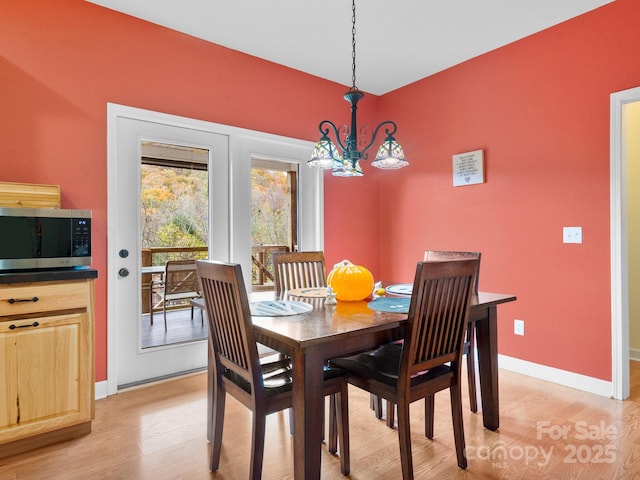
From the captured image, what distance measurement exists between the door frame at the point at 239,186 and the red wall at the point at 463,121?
6 centimetres

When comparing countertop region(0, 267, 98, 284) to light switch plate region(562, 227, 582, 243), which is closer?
countertop region(0, 267, 98, 284)

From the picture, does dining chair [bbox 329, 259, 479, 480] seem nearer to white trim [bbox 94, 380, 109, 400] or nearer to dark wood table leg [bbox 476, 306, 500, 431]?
dark wood table leg [bbox 476, 306, 500, 431]

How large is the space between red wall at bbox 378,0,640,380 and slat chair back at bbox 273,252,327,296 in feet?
4.84

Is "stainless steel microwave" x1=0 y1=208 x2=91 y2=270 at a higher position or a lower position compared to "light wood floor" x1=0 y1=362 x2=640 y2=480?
higher

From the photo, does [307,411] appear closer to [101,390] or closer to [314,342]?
[314,342]

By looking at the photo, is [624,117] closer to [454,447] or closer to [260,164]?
[454,447]

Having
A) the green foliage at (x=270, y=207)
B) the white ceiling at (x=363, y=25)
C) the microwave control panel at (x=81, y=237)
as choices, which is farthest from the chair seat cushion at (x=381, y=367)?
the white ceiling at (x=363, y=25)

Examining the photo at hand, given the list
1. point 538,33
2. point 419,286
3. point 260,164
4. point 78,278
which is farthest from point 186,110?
point 538,33

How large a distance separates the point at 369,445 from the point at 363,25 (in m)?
2.79

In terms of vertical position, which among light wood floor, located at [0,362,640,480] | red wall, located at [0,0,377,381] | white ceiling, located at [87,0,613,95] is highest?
white ceiling, located at [87,0,613,95]

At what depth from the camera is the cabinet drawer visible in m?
1.91

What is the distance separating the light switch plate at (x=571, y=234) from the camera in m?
2.76

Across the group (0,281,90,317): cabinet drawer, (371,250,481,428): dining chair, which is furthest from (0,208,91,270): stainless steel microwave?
(371,250,481,428): dining chair

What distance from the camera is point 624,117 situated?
8.48 feet
